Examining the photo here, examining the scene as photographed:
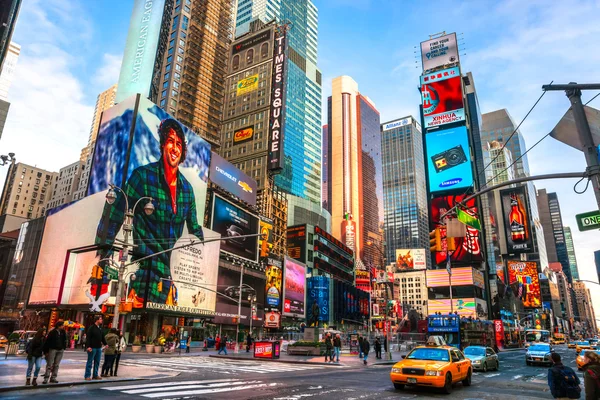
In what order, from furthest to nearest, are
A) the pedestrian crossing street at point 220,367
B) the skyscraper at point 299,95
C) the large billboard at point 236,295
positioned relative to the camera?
the skyscraper at point 299,95, the large billboard at point 236,295, the pedestrian crossing street at point 220,367

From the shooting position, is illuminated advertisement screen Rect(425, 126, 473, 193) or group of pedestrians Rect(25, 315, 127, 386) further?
illuminated advertisement screen Rect(425, 126, 473, 193)

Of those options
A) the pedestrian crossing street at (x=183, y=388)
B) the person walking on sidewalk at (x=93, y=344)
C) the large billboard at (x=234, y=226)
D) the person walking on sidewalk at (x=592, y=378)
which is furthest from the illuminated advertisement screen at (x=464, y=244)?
the person walking on sidewalk at (x=592, y=378)

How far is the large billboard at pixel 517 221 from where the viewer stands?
115 metres

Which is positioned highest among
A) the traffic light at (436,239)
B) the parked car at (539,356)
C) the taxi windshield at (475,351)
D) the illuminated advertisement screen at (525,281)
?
the illuminated advertisement screen at (525,281)

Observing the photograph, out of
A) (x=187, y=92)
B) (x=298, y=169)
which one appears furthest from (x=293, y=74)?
(x=187, y=92)

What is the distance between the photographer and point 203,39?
117 metres

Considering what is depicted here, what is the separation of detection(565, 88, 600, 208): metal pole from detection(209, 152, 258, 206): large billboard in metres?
73.3

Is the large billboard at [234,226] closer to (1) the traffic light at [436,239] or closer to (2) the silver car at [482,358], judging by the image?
(2) the silver car at [482,358]

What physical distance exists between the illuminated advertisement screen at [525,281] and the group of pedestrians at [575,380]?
465ft

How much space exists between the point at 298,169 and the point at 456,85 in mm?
62830

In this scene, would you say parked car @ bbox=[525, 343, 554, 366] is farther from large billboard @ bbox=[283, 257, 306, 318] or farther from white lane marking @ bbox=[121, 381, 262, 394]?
large billboard @ bbox=[283, 257, 306, 318]

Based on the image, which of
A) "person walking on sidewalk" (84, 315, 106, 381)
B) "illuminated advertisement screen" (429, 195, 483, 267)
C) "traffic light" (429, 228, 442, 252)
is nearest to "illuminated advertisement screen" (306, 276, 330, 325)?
"illuminated advertisement screen" (429, 195, 483, 267)

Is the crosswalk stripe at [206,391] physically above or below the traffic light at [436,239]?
below

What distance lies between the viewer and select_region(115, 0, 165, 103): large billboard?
101125 millimetres
